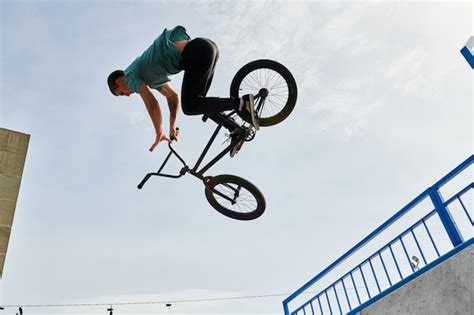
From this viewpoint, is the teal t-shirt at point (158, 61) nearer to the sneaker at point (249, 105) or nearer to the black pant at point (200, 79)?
the black pant at point (200, 79)

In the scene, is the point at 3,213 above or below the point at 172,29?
below

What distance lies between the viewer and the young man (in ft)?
11.8

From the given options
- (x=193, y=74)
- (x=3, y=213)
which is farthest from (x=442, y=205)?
(x=3, y=213)

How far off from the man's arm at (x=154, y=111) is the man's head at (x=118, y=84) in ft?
0.62

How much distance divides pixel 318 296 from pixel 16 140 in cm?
538

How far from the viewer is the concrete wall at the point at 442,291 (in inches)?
147

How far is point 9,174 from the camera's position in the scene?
4242mm


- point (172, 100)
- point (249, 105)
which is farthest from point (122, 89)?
point (249, 105)

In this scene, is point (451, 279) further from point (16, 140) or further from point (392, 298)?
point (16, 140)

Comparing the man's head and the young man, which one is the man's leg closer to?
the young man

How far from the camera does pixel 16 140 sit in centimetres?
447

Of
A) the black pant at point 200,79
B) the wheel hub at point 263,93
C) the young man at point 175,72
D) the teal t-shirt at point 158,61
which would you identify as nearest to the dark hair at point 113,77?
the young man at point 175,72

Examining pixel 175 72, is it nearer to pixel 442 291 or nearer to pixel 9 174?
pixel 9 174

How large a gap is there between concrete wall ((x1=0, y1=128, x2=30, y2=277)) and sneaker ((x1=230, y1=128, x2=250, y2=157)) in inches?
99.3
